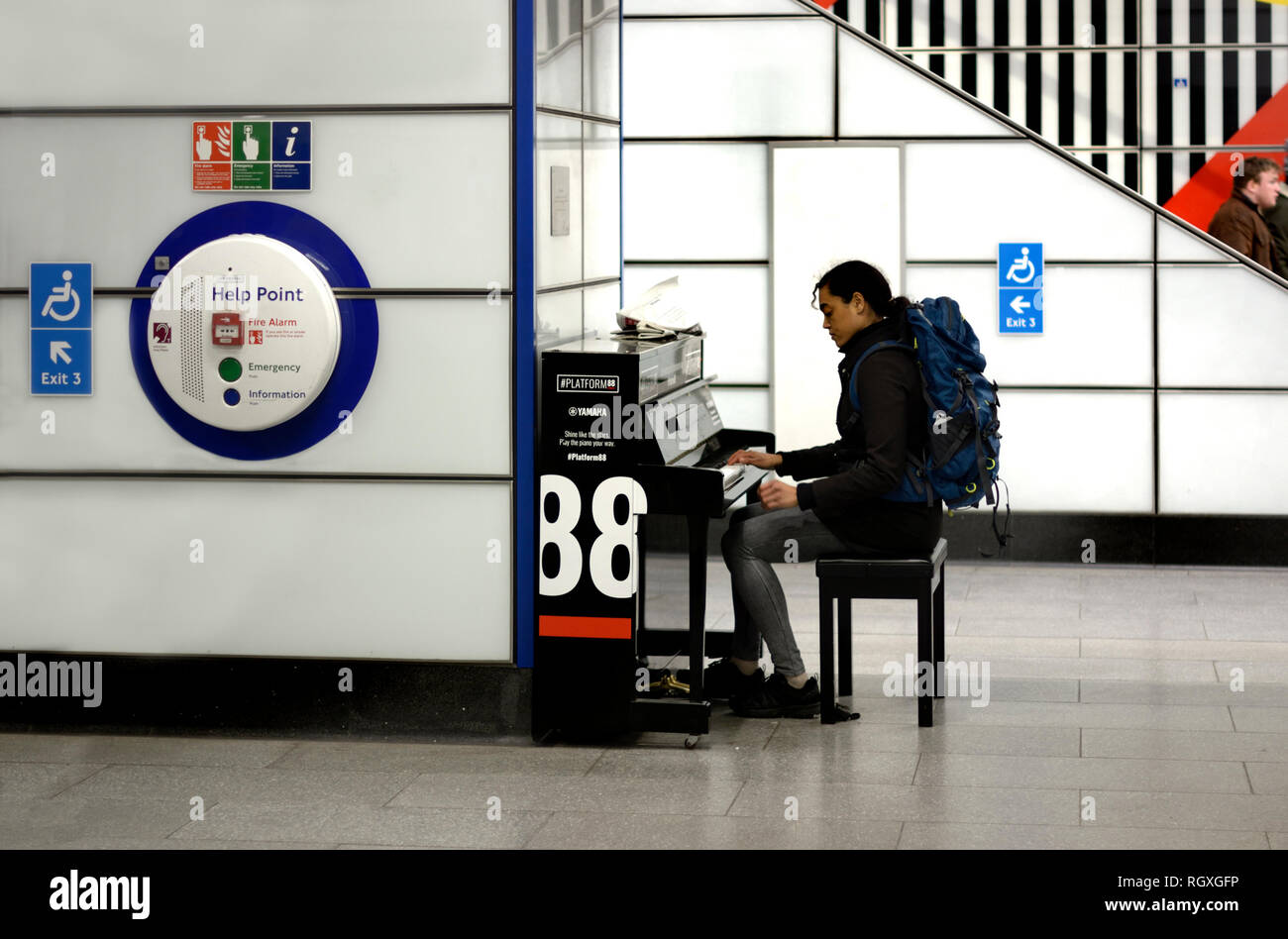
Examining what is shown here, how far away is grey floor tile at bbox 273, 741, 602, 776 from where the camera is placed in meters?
5.03

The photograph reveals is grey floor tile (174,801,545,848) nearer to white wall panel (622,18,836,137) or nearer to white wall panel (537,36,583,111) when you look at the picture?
white wall panel (537,36,583,111)

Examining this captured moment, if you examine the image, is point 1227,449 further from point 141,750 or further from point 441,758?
point 141,750

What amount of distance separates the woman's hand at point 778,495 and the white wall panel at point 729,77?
3.79 m

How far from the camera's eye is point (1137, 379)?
337 inches

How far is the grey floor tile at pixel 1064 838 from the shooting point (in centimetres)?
425

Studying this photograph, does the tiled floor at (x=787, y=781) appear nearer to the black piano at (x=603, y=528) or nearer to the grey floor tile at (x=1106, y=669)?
the grey floor tile at (x=1106, y=669)

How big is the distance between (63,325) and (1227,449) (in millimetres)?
5697

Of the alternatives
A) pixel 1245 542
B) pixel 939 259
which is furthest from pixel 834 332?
pixel 1245 542

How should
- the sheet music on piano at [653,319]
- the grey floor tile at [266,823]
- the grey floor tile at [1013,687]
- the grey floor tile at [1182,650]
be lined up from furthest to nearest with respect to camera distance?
the grey floor tile at [1182,650] < the grey floor tile at [1013,687] < the sheet music on piano at [653,319] < the grey floor tile at [266,823]

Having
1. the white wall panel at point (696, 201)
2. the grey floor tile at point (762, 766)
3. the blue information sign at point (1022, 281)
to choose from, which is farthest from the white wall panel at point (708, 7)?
the grey floor tile at point (762, 766)

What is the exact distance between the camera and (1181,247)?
848cm

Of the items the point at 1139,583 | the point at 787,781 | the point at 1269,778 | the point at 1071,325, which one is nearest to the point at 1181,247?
the point at 1071,325
